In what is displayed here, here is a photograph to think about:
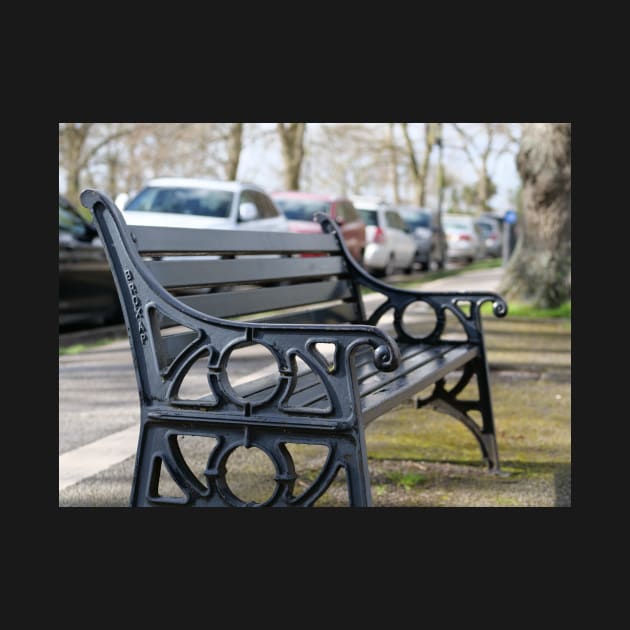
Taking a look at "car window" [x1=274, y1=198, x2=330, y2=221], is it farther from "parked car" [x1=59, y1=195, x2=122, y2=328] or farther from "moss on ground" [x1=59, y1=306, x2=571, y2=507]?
"moss on ground" [x1=59, y1=306, x2=571, y2=507]

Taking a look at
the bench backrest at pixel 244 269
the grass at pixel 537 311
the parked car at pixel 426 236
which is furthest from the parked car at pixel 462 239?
the bench backrest at pixel 244 269

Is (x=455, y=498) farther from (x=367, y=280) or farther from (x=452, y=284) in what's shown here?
(x=452, y=284)

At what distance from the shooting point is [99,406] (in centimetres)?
652

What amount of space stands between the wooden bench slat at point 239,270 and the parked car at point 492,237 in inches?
1469

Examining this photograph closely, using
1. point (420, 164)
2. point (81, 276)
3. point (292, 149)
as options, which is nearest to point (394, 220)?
point (292, 149)

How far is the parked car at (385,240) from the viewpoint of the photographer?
70.7 ft

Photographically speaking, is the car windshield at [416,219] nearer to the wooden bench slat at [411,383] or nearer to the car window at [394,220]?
the car window at [394,220]

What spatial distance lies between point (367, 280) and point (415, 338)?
0.42 m

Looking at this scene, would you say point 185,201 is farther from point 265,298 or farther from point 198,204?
point 265,298

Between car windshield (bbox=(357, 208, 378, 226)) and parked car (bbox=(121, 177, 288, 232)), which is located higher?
car windshield (bbox=(357, 208, 378, 226))

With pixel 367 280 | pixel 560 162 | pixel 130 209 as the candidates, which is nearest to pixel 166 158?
pixel 130 209

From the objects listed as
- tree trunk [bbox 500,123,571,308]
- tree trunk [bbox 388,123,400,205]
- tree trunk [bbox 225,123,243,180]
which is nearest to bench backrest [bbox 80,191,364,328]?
tree trunk [bbox 500,123,571,308]

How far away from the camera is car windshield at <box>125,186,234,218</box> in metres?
13.5

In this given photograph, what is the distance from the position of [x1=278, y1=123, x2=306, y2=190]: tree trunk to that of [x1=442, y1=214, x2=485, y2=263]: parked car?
1007 cm
